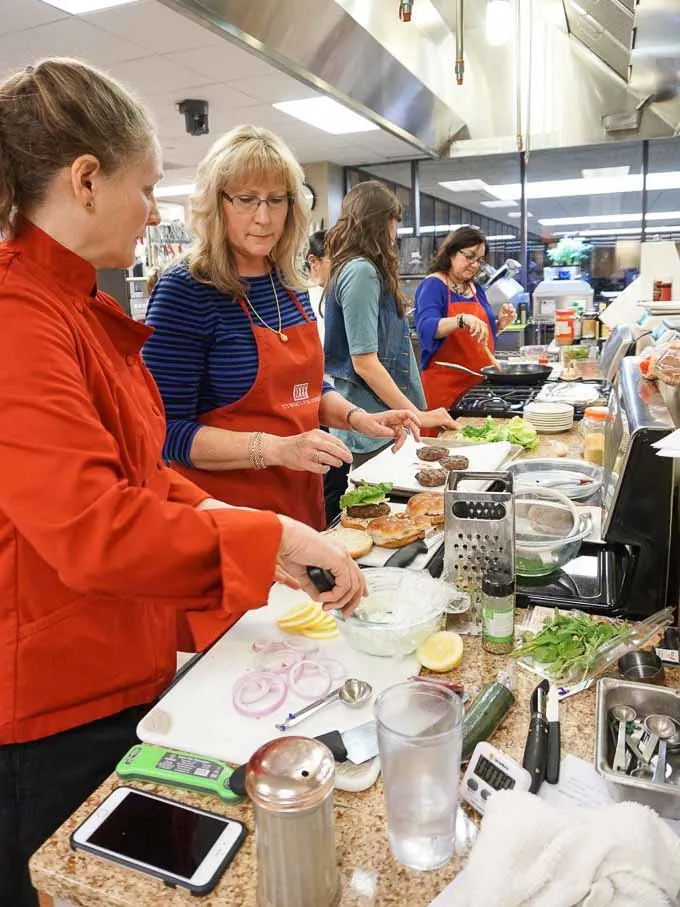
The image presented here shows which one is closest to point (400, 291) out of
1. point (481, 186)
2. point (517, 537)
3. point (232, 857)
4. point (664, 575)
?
point (517, 537)

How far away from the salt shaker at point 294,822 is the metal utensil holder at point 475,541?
2.13ft

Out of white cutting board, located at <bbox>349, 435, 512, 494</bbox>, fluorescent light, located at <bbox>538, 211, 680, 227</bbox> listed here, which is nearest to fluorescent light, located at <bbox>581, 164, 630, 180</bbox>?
fluorescent light, located at <bbox>538, 211, 680, 227</bbox>

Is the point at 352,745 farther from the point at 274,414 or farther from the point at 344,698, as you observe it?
the point at 274,414

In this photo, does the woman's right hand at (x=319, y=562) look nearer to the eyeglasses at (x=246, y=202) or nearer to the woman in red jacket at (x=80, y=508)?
the woman in red jacket at (x=80, y=508)

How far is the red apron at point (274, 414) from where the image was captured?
205cm

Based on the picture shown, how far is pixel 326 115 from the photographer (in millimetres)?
6555

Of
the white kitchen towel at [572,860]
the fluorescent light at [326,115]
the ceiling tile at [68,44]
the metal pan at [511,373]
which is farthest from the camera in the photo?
the fluorescent light at [326,115]

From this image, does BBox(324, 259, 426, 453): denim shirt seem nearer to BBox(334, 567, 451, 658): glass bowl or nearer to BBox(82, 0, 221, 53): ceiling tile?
BBox(334, 567, 451, 658): glass bowl

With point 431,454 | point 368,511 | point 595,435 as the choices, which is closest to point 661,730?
point 368,511

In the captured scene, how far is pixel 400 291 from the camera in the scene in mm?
3100

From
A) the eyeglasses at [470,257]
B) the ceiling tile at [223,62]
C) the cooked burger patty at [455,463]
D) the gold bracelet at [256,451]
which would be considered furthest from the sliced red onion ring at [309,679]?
the ceiling tile at [223,62]

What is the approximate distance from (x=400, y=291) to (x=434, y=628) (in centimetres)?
206

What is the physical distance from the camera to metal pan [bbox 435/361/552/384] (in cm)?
400

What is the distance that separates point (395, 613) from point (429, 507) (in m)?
0.69
